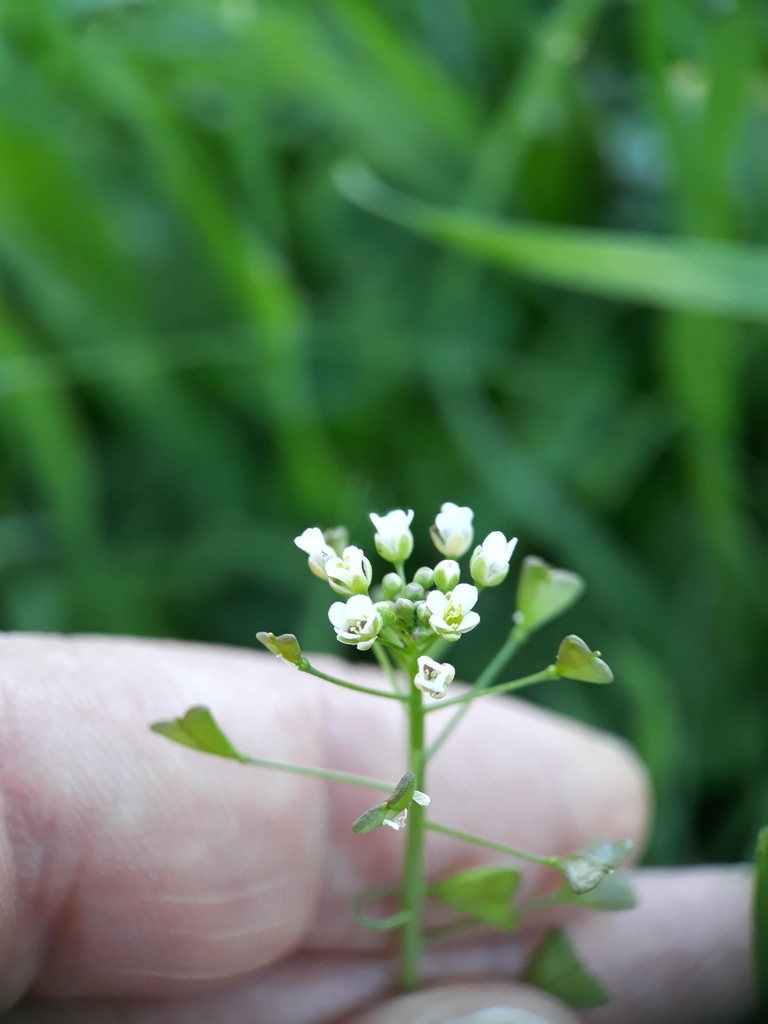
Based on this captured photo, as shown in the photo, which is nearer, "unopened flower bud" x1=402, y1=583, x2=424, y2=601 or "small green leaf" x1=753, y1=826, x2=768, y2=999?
"unopened flower bud" x1=402, y1=583, x2=424, y2=601

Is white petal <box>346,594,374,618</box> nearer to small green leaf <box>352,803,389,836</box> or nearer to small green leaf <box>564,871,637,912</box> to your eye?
small green leaf <box>352,803,389,836</box>

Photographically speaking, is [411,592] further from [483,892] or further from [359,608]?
[483,892]

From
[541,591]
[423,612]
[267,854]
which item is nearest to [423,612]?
[423,612]

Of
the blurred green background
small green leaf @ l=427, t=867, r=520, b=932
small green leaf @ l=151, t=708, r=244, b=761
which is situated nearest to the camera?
small green leaf @ l=151, t=708, r=244, b=761

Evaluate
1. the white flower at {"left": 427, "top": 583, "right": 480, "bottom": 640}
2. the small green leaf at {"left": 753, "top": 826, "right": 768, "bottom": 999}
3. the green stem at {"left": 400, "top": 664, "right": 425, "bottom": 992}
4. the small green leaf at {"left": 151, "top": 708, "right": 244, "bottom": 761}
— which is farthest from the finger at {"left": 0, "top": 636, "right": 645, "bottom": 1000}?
the white flower at {"left": 427, "top": 583, "right": 480, "bottom": 640}

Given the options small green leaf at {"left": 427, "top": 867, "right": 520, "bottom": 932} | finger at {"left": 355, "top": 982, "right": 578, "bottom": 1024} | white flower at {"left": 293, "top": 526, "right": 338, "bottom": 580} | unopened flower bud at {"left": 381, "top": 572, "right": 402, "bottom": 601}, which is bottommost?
finger at {"left": 355, "top": 982, "right": 578, "bottom": 1024}

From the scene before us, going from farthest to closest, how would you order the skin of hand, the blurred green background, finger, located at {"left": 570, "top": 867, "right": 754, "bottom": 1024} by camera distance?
the blurred green background, finger, located at {"left": 570, "top": 867, "right": 754, "bottom": 1024}, the skin of hand
